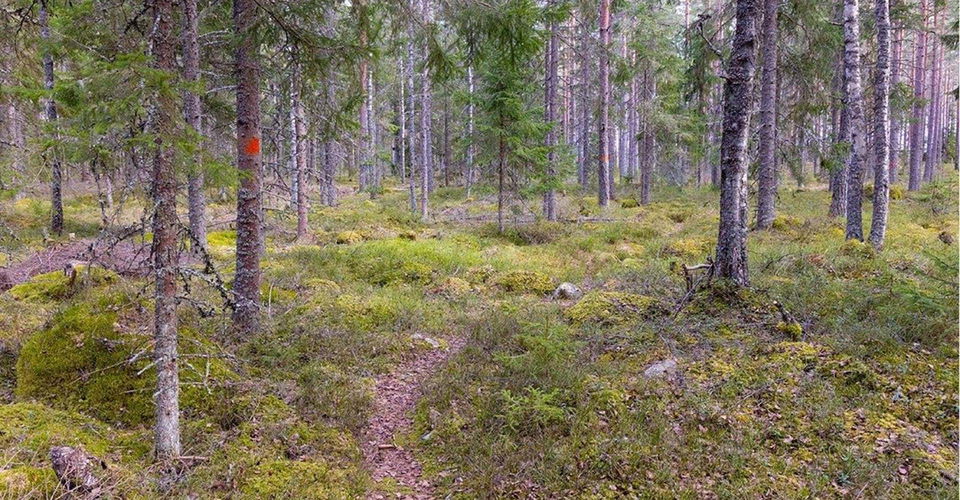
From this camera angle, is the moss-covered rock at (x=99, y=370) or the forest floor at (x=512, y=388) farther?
the moss-covered rock at (x=99, y=370)

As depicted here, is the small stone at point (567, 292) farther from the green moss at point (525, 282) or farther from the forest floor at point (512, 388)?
the green moss at point (525, 282)

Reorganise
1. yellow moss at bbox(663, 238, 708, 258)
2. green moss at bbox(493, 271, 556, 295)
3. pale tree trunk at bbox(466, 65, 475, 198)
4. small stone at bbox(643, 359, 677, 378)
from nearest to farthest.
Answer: small stone at bbox(643, 359, 677, 378)
green moss at bbox(493, 271, 556, 295)
yellow moss at bbox(663, 238, 708, 258)
pale tree trunk at bbox(466, 65, 475, 198)

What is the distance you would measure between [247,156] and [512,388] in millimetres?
5049

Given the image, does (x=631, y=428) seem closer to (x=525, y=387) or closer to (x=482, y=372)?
(x=525, y=387)

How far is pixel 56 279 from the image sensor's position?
9.33 metres

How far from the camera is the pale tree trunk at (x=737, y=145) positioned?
7.71 meters

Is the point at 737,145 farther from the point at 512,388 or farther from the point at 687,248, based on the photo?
the point at 687,248

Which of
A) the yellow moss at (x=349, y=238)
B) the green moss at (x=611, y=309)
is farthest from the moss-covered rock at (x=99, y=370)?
the yellow moss at (x=349, y=238)

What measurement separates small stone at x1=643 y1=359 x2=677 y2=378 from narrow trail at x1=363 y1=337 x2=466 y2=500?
9.41ft

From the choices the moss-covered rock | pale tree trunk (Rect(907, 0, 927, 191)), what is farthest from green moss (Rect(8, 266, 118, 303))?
pale tree trunk (Rect(907, 0, 927, 191))

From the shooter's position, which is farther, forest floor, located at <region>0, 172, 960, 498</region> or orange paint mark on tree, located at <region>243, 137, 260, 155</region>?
orange paint mark on tree, located at <region>243, 137, 260, 155</region>

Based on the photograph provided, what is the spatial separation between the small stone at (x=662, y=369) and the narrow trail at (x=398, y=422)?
9.41 feet

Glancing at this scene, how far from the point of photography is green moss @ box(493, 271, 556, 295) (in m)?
11.2

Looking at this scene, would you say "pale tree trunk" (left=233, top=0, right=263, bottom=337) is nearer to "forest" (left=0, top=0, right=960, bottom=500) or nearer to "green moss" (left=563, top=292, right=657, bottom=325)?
"forest" (left=0, top=0, right=960, bottom=500)
